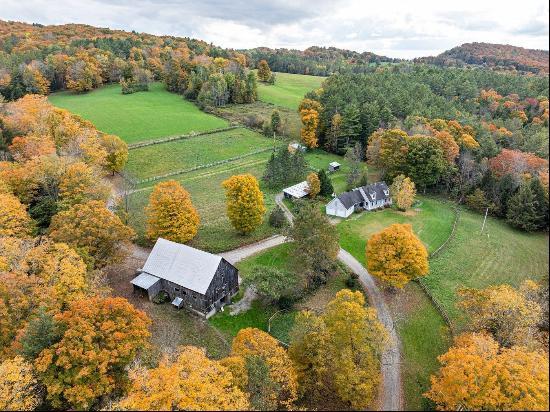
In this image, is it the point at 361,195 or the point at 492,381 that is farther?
the point at 361,195

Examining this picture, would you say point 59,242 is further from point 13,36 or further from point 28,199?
point 13,36

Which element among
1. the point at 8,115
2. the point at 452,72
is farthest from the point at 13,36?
the point at 452,72

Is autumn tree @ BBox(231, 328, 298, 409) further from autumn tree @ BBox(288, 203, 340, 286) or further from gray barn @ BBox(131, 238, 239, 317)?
autumn tree @ BBox(288, 203, 340, 286)

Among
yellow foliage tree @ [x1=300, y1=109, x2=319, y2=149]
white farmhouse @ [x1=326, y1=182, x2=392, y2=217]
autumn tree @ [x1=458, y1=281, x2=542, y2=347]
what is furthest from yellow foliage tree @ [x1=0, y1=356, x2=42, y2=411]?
yellow foliage tree @ [x1=300, y1=109, x2=319, y2=149]

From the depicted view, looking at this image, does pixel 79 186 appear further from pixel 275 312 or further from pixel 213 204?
pixel 275 312

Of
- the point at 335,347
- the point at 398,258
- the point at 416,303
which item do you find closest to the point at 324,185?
the point at 398,258
